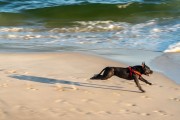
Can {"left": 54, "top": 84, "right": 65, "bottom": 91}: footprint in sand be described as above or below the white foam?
below

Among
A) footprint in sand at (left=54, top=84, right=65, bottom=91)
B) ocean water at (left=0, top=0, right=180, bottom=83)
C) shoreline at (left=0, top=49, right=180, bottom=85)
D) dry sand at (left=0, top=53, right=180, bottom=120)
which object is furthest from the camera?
ocean water at (left=0, top=0, right=180, bottom=83)

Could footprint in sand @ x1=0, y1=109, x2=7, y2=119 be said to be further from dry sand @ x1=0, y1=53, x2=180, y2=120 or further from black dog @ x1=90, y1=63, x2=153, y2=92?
black dog @ x1=90, y1=63, x2=153, y2=92

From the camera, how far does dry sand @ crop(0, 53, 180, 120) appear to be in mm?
5445

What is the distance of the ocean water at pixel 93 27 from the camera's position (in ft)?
34.0

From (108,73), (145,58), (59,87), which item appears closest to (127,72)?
(108,73)

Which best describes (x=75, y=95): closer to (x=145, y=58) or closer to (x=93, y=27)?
(x=145, y=58)

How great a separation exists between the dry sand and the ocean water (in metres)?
1.20

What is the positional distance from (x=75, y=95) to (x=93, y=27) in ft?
30.3

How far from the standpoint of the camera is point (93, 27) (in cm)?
1524

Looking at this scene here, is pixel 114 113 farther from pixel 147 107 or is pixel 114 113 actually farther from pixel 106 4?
pixel 106 4

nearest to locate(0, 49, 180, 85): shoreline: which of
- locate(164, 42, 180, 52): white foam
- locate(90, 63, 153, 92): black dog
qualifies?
locate(164, 42, 180, 52): white foam

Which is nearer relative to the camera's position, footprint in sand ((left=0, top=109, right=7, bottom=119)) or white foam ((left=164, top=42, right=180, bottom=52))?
footprint in sand ((left=0, top=109, right=7, bottom=119))

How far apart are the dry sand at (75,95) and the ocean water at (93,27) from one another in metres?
1.20

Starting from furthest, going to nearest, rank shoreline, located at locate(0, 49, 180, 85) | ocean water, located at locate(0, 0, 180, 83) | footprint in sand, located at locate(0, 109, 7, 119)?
ocean water, located at locate(0, 0, 180, 83), shoreline, located at locate(0, 49, 180, 85), footprint in sand, located at locate(0, 109, 7, 119)
